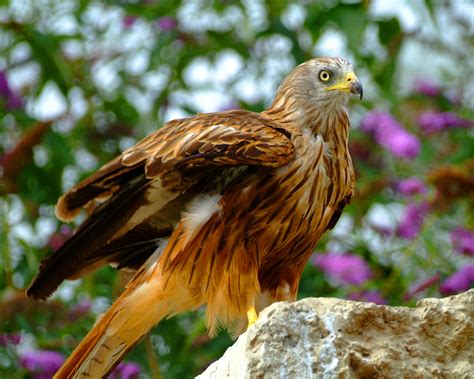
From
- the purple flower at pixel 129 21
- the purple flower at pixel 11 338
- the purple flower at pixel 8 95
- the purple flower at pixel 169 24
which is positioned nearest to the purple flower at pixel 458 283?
the purple flower at pixel 11 338

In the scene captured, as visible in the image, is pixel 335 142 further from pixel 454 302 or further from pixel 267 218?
pixel 454 302

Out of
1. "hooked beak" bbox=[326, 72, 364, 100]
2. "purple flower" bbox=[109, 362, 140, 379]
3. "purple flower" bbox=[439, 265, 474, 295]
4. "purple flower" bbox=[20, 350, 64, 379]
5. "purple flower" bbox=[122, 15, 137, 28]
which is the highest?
"hooked beak" bbox=[326, 72, 364, 100]

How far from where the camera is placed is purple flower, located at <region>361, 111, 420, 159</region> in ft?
25.1

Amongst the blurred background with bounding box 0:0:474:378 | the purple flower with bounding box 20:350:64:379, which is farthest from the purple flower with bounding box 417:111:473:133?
the purple flower with bounding box 20:350:64:379

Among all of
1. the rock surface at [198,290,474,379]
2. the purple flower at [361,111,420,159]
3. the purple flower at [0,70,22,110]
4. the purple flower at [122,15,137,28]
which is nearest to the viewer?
the rock surface at [198,290,474,379]

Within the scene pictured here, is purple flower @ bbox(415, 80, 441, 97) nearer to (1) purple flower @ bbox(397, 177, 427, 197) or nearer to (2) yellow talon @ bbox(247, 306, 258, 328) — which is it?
(1) purple flower @ bbox(397, 177, 427, 197)

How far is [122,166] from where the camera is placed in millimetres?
5723

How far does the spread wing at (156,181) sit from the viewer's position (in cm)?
557

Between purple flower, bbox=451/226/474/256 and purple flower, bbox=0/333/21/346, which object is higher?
purple flower, bbox=0/333/21/346

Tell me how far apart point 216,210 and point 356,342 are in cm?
146

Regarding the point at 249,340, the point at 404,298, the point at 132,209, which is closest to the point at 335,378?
the point at 249,340

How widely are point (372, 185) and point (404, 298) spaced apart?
2.87 ft

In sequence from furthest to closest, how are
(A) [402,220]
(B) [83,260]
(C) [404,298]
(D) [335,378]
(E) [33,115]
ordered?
(E) [33,115] → (A) [402,220] → (C) [404,298] → (B) [83,260] → (D) [335,378]

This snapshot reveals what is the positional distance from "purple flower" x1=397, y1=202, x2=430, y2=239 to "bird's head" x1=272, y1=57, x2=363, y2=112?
→ 1253mm
